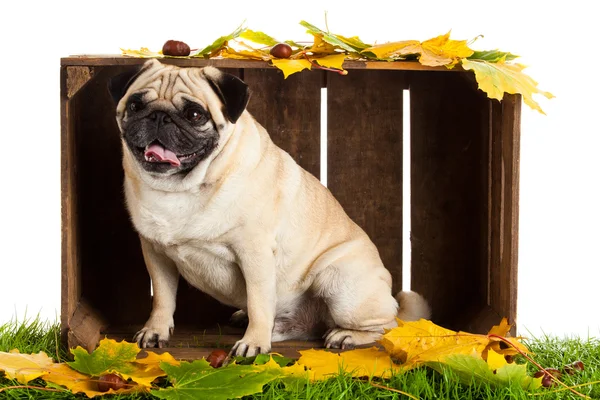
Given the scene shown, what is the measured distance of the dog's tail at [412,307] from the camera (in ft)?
12.9

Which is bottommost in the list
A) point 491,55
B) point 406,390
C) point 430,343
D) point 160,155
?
point 406,390

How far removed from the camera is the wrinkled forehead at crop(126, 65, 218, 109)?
3.22 metres

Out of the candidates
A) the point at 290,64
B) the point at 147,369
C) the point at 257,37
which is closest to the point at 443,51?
the point at 290,64

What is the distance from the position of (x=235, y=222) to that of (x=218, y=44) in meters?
0.68

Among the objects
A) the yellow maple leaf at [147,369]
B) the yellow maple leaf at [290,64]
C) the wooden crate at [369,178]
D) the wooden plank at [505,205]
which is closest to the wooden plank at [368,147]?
the wooden crate at [369,178]

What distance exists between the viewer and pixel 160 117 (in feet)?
10.5

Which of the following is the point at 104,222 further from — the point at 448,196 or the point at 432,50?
the point at 432,50

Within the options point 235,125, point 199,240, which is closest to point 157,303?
point 199,240

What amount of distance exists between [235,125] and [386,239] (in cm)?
118

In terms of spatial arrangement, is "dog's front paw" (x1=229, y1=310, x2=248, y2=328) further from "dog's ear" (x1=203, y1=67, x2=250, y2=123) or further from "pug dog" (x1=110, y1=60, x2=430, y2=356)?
"dog's ear" (x1=203, y1=67, x2=250, y2=123)

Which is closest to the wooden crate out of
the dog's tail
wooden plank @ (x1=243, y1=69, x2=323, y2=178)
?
wooden plank @ (x1=243, y1=69, x2=323, y2=178)

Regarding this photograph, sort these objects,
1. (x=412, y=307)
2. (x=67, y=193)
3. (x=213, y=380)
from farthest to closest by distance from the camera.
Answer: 1. (x=412, y=307)
2. (x=67, y=193)
3. (x=213, y=380)

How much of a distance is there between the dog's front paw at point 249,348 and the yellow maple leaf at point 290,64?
0.97 metres

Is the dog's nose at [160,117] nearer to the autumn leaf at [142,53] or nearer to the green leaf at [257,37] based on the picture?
the autumn leaf at [142,53]
